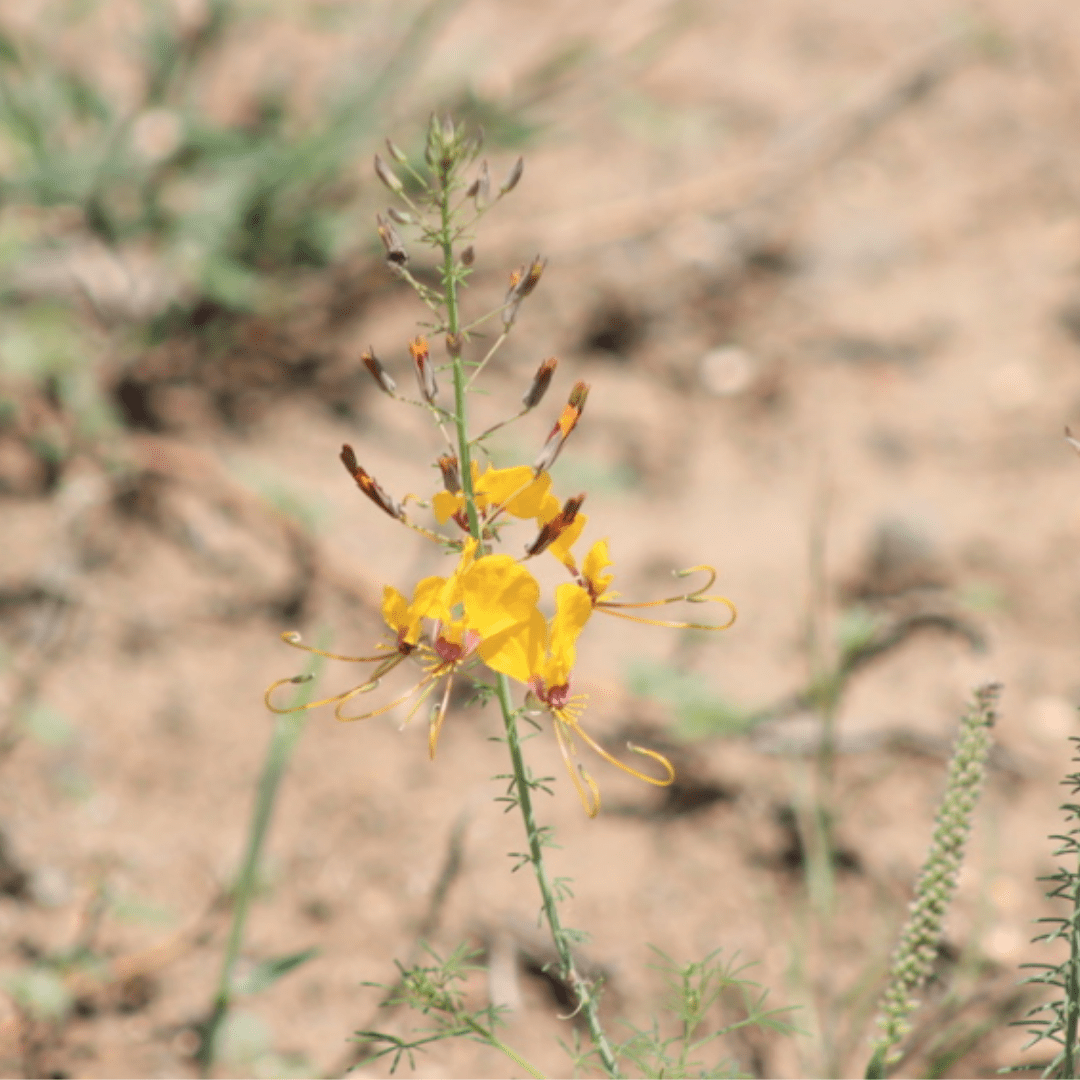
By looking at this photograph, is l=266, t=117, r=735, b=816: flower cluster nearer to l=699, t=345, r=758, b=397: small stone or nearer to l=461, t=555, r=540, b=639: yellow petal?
l=461, t=555, r=540, b=639: yellow petal

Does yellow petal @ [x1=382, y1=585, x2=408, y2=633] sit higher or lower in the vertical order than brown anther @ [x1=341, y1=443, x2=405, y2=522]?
lower

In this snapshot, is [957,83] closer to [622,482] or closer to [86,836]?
[622,482]

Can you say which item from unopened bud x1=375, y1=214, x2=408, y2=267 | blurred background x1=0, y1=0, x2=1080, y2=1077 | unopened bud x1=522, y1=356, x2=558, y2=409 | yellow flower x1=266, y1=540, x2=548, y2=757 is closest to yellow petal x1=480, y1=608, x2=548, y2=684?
A: yellow flower x1=266, y1=540, x2=548, y2=757

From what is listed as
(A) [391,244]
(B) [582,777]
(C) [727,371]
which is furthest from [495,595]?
(C) [727,371]

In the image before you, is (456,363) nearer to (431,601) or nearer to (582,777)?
(431,601)

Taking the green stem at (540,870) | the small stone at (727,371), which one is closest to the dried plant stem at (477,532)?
the green stem at (540,870)

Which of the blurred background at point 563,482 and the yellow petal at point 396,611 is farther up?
the blurred background at point 563,482

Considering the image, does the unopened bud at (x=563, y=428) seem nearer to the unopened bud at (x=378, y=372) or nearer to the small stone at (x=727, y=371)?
the unopened bud at (x=378, y=372)
